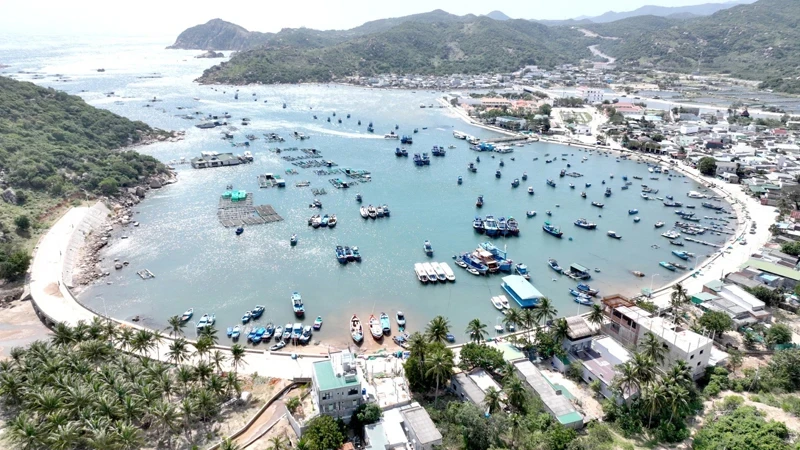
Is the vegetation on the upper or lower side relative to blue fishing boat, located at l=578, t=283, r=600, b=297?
upper

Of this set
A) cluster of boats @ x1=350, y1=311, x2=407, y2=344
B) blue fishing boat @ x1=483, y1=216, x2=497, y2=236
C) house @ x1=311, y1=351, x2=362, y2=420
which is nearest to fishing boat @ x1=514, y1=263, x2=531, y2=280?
blue fishing boat @ x1=483, y1=216, x2=497, y2=236

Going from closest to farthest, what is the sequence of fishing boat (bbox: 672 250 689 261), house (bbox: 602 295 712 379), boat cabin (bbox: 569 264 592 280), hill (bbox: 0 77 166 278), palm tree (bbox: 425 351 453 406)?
palm tree (bbox: 425 351 453 406), house (bbox: 602 295 712 379), boat cabin (bbox: 569 264 592 280), fishing boat (bbox: 672 250 689 261), hill (bbox: 0 77 166 278)

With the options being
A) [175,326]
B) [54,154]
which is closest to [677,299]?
[175,326]

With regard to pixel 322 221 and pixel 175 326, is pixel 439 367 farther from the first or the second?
pixel 322 221

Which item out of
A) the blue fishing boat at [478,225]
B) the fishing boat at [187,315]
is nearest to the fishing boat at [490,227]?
the blue fishing boat at [478,225]

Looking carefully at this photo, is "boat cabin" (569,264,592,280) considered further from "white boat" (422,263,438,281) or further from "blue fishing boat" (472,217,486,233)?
"white boat" (422,263,438,281)

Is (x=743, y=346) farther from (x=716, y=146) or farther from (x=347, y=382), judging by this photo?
(x=716, y=146)

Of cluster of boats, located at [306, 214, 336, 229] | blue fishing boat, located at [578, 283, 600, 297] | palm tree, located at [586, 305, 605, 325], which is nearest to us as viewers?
palm tree, located at [586, 305, 605, 325]
